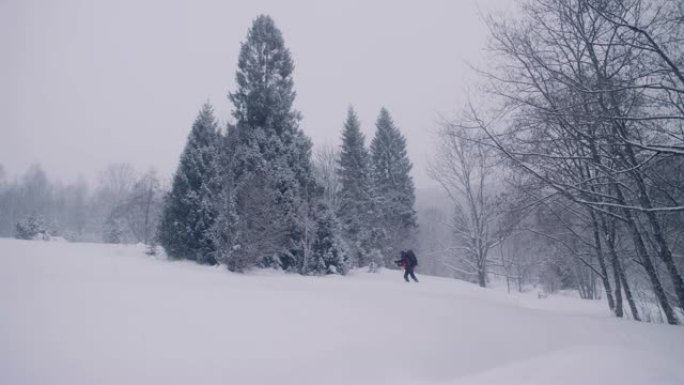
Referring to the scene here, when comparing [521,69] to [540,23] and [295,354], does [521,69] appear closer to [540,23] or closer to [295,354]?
[540,23]

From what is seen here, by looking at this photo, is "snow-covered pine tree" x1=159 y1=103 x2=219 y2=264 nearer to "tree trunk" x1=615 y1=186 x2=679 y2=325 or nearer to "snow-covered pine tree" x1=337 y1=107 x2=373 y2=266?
"snow-covered pine tree" x1=337 y1=107 x2=373 y2=266

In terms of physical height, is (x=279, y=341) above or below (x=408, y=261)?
below

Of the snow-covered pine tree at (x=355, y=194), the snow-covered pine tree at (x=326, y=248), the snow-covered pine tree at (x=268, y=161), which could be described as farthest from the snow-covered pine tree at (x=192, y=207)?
the snow-covered pine tree at (x=355, y=194)

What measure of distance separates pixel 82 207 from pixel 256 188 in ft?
206

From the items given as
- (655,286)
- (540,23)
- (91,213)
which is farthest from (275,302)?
(91,213)

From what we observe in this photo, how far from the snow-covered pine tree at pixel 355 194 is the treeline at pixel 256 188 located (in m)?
7.46

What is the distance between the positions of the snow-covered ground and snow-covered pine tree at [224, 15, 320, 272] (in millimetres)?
7190

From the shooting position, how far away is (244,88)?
58.9 feet

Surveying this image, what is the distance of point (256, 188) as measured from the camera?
43.1 feet

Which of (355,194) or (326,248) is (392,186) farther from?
(326,248)

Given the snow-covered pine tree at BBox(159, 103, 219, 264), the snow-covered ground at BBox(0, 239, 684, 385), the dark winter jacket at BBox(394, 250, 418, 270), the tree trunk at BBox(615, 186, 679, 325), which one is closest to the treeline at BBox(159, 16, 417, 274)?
the snow-covered pine tree at BBox(159, 103, 219, 264)

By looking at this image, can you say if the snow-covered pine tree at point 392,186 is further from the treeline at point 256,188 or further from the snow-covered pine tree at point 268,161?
the snow-covered pine tree at point 268,161

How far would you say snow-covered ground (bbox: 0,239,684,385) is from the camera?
3047 mm

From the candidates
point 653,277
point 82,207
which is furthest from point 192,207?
point 82,207
